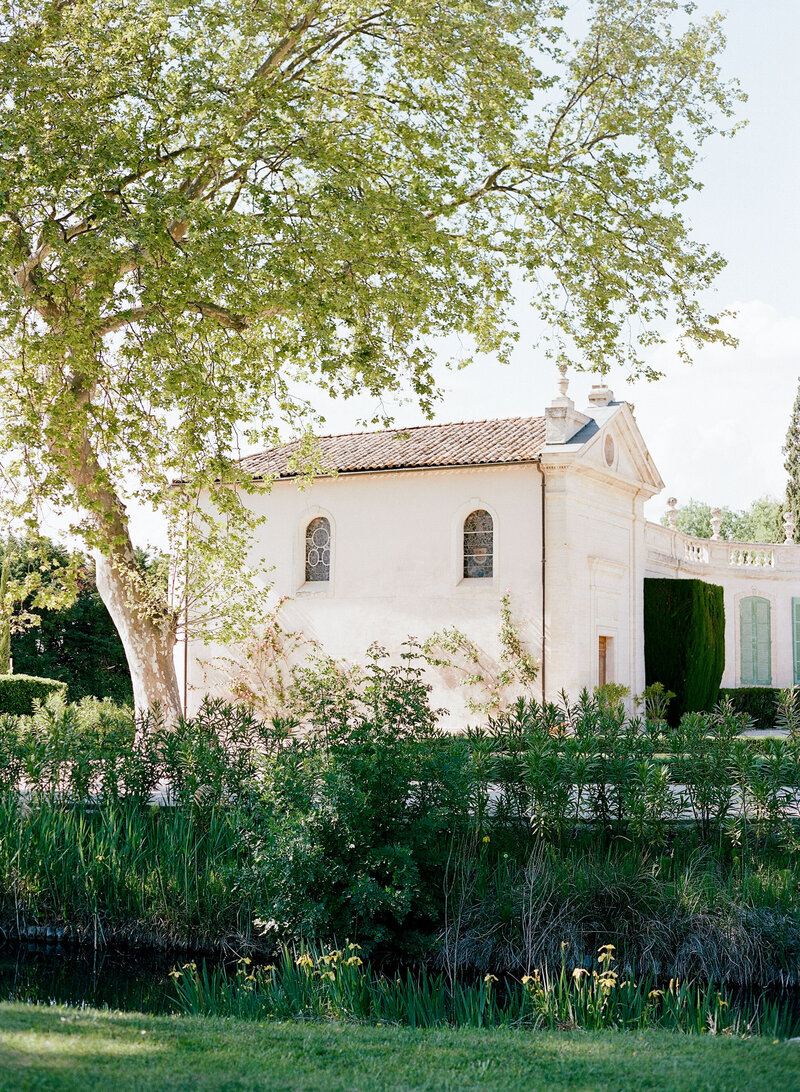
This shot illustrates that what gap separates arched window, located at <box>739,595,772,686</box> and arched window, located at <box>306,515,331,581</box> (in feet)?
46.7

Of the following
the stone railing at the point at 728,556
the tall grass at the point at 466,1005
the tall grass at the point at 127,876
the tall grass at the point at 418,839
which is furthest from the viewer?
the stone railing at the point at 728,556

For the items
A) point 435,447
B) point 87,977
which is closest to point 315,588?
point 435,447

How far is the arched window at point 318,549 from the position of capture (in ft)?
83.0

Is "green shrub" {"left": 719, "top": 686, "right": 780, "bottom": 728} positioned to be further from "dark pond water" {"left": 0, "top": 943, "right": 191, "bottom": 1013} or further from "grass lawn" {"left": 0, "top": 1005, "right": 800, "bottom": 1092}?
"grass lawn" {"left": 0, "top": 1005, "right": 800, "bottom": 1092}

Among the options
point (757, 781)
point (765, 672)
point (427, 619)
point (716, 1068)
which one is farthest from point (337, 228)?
point (765, 672)

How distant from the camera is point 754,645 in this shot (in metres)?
32.4

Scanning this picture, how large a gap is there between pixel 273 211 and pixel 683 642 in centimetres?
1789

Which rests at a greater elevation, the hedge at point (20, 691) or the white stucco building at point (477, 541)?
the white stucco building at point (477, 541)

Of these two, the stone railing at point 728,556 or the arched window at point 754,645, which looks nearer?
the stone railing at point 728,556

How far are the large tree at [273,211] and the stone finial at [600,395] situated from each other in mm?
10344

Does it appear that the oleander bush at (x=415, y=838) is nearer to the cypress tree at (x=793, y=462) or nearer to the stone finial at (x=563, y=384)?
the stone finial at (x=563, y=384)

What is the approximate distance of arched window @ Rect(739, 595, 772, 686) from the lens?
32406mm

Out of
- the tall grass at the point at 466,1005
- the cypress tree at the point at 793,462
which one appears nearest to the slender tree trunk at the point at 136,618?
the tall grass at the point at 466,1005

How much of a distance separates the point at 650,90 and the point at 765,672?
2185cm
